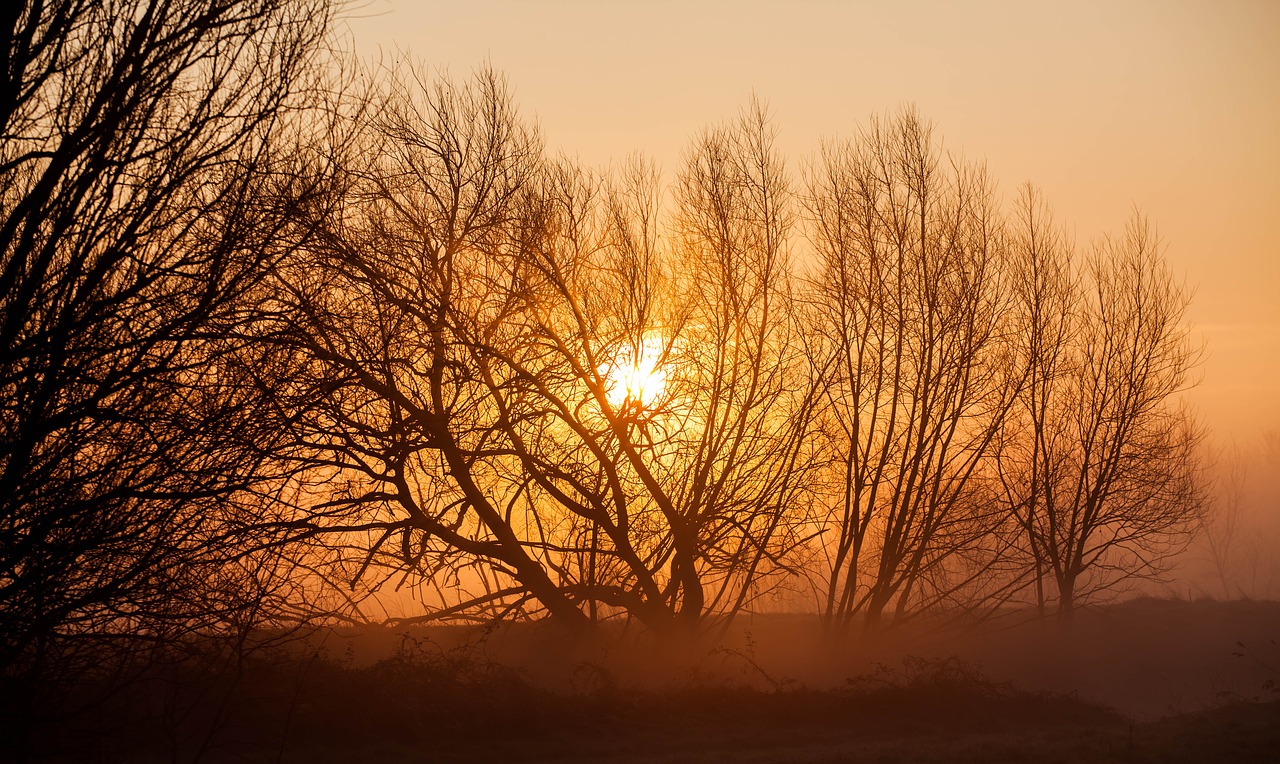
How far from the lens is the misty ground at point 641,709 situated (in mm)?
10258

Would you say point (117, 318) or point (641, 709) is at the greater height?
point (117, 318)

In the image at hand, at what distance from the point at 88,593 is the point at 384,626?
10082 millimetres

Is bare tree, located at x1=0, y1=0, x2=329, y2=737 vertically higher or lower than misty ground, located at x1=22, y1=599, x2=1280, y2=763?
higher

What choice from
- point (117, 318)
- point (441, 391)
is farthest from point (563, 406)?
point (117, 318)

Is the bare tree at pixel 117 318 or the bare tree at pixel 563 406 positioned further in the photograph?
the bare tree at pixel 563 406

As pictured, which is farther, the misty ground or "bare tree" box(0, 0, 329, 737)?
the misty ground

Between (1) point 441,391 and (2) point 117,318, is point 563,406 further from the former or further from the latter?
(2) point 117,318

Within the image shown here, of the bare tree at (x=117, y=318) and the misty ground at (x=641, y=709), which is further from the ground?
the bare tree at (x=117, y=318)

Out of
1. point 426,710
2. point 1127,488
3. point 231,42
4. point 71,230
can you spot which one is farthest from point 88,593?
point 1127,488

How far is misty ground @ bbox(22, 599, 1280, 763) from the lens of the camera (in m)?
10.3

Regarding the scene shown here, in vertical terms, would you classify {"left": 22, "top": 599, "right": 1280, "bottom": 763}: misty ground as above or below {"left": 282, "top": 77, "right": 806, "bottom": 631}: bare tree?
below

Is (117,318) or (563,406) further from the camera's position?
(563,406)

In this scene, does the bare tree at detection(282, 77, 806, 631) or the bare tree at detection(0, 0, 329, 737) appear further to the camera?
the bare tree at detection(282, 77, 806, 631)

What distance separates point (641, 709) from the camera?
12945 millimetres
